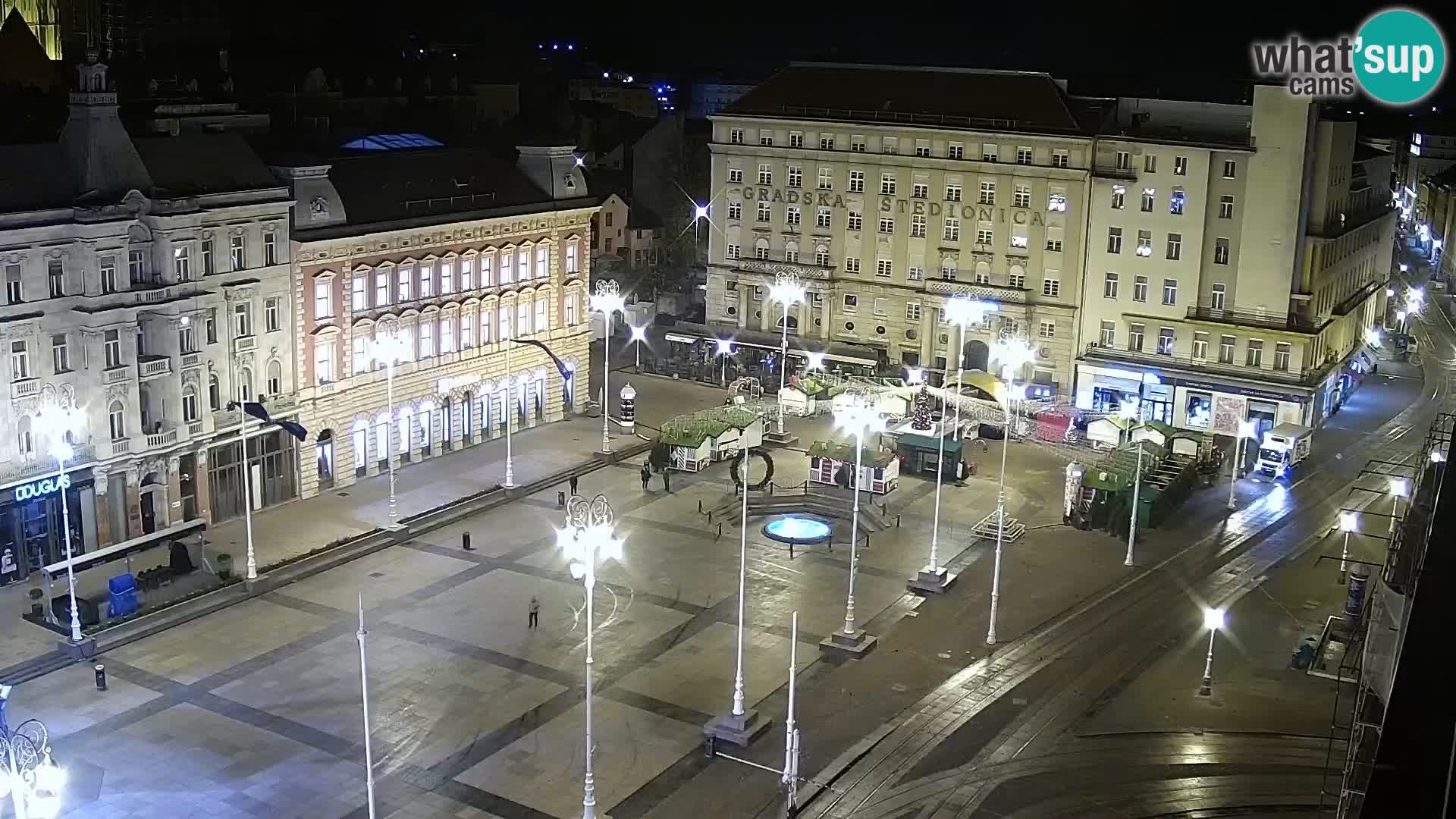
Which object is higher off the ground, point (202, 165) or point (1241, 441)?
point (202, 165)

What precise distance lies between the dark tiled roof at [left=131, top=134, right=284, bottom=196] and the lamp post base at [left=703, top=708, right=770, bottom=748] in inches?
1293

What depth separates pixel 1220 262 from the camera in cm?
8375

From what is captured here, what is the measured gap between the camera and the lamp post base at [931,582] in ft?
189

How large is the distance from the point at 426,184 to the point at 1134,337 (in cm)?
4236

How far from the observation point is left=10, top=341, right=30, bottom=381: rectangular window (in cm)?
5406

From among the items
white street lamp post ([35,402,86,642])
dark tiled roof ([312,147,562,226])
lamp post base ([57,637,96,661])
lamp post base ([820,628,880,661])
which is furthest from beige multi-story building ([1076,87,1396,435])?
lamp post base ([57,637,96,661])

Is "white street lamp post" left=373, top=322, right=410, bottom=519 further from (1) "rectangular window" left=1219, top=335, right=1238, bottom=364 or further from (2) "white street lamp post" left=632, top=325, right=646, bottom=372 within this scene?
(1) "rectangular window" left=1219, top=335, right=1238, bottom=364

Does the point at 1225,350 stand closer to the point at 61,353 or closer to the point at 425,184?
the point at 425,184

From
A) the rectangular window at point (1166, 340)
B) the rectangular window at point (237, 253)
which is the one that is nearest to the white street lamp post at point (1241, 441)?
the rectangular window at point (1166, 340)

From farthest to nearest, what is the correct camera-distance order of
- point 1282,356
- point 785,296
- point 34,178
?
point 785,296 → point 1282,356 → point 34,178

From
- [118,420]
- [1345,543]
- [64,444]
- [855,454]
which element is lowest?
[1345,543]

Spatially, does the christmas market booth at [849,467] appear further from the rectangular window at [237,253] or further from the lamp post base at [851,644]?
the rectangular window at [237,253]

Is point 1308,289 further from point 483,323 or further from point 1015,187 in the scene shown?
point 483,323

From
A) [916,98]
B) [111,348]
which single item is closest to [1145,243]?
[916,98]
